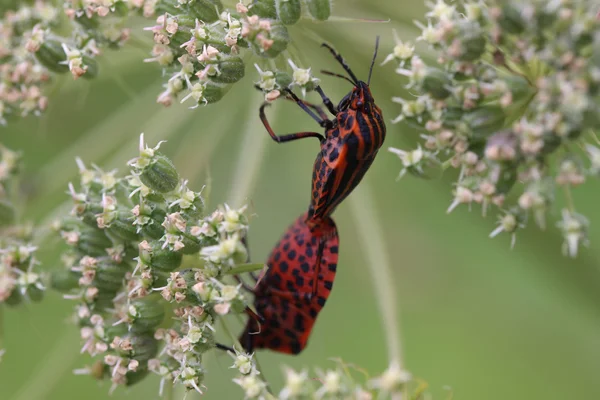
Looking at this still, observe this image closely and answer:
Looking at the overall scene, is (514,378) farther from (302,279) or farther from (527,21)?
(527,21)

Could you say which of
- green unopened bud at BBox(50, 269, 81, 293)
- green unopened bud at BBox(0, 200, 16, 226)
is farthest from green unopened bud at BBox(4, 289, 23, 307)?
green unopened bud at BBox(0, 200, 16, 226)

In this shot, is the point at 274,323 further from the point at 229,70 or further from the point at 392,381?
the point at 229,70

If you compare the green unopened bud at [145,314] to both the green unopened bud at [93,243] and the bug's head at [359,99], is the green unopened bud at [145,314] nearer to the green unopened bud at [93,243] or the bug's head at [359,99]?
the green unopened bud at [93,243]

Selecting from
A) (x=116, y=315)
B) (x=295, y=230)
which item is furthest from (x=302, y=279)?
(x=116, y=315)

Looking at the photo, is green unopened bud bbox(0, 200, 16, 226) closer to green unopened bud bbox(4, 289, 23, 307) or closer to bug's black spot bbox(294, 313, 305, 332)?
green unopened bud bbox(4, 289, 23, 307)

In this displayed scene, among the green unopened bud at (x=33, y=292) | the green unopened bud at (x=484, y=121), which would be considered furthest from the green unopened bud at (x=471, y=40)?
the green unopened bud at (x=33, y=292)
